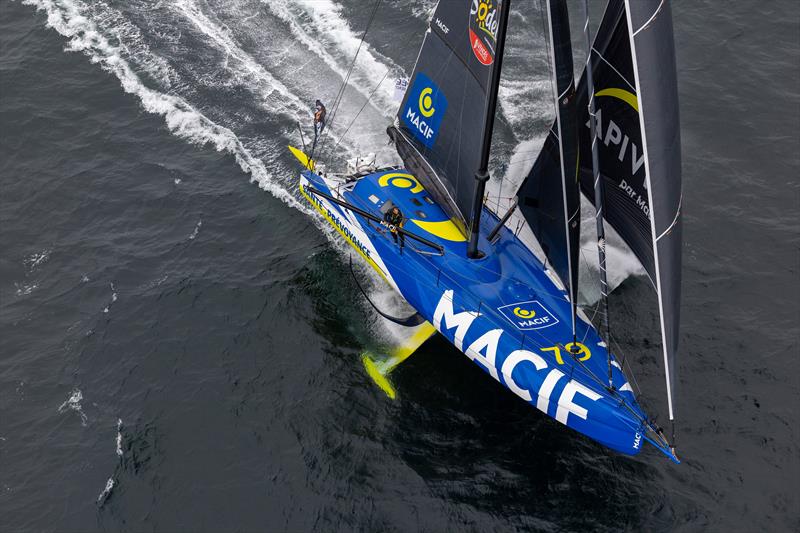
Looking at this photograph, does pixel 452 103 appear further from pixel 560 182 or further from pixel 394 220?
pixel 560 182

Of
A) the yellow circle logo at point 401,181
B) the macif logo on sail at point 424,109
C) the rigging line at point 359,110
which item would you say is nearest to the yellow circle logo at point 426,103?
the macif logo on sail at point 424,109

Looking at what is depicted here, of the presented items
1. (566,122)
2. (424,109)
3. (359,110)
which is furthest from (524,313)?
(359,110)

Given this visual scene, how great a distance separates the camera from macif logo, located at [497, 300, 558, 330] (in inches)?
1072

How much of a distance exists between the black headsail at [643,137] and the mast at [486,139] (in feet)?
9.10

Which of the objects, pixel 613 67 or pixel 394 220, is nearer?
pixel 613 67

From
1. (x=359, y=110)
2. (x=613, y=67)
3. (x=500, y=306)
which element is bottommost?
(x=359, y=110)

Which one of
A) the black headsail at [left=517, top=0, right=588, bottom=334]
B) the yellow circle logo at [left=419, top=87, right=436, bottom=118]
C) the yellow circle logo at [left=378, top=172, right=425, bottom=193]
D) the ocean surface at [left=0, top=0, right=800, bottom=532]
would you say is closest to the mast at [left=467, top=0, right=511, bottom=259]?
the black headsail at [left=517, top=0, right=588, bottom=334]

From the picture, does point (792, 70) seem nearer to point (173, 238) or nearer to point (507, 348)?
point (507, 348)

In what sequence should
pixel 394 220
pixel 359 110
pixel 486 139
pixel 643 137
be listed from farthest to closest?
pixel 359 110 → pixel 394 220 → pixel 486 139 → pixel 643 137

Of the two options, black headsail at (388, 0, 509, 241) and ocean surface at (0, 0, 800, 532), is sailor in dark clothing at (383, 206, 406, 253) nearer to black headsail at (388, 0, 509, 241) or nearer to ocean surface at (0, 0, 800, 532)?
black headsail at (388, 0, 509, 241)

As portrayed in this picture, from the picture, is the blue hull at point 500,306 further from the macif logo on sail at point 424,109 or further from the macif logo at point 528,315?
the macif logo on sail at point 424,109

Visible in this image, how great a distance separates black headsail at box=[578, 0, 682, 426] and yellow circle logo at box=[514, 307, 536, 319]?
417 centimetres

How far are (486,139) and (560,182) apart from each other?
2862 mm

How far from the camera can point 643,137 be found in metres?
21.2
